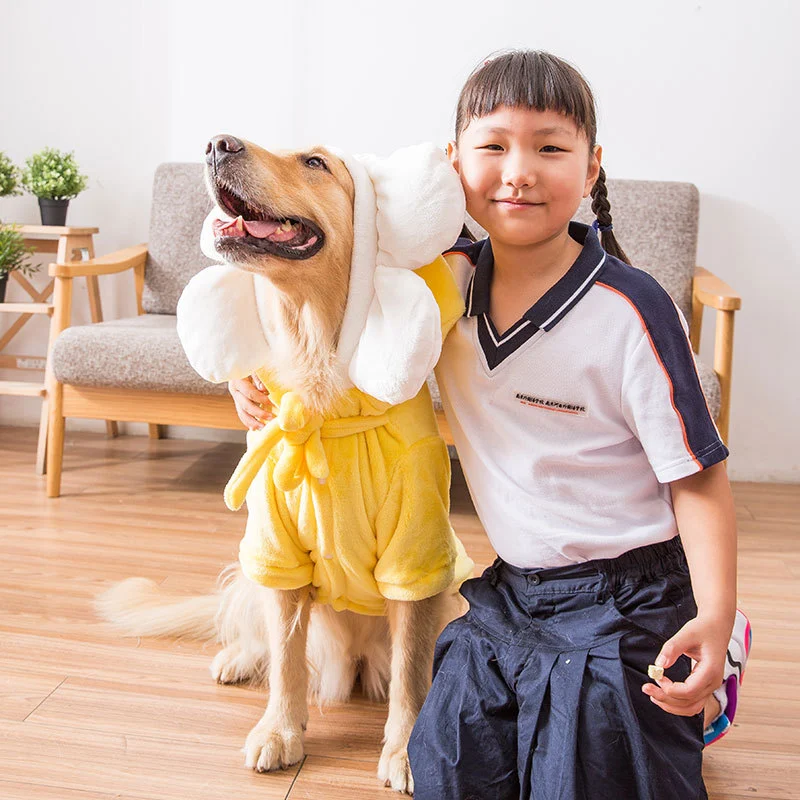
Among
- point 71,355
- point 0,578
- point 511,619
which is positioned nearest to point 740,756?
point 511,619

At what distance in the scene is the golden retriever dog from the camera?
102 cm

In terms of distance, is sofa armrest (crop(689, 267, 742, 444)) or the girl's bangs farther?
sofa armrest (crop(689, 267, 742, 444))

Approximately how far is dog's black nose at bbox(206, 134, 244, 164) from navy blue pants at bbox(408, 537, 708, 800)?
65cm

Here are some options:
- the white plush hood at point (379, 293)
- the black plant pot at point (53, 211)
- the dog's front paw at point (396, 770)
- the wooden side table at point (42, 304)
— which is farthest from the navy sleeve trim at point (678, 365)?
the black plant pot at point (53, 211)

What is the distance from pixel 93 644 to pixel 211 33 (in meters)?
2.11

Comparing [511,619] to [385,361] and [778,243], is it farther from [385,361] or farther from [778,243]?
[778,243]

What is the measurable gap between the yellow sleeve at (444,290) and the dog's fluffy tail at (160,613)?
812 mm

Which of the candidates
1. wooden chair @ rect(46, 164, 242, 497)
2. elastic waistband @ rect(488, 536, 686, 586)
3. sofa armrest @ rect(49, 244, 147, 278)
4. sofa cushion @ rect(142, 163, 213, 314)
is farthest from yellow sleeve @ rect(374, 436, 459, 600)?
sofa cushion @ rect(142, 163, 213, 314)

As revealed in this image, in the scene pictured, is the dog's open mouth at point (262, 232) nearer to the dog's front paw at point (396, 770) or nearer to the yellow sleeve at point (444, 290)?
the yellow sleeve at point (444, 290)

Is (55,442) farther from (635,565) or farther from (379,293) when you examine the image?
(635,565)

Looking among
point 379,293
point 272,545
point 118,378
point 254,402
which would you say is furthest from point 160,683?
point 118,378

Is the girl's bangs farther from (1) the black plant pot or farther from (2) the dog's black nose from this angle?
(1) the black plant pot

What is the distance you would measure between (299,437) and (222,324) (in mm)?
175

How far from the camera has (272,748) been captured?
1258 mm
